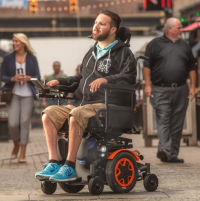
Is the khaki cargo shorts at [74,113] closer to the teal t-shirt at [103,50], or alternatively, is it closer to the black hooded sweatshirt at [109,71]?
the black hooded sweatshirt at [109,71]

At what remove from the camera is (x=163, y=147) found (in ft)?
25.3

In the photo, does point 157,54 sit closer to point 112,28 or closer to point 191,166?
point 191,166

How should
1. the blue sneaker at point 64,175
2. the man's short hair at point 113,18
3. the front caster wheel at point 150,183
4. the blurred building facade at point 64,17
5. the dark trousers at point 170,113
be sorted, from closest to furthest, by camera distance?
1. the blue sneaker at point 64,175
2. the front caster wheel at point 150,183
3. the man's short hair at point 113,18
4. the dark trousers at point 170,113
5. the blurred building facade at point 64,17

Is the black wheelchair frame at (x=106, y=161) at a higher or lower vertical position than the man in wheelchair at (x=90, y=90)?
lower

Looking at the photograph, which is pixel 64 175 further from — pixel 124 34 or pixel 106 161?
pixel 124 34

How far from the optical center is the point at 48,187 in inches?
197

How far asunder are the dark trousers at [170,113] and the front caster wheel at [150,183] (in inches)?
102

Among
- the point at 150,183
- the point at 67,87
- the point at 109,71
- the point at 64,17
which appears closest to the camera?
the point at 150,183

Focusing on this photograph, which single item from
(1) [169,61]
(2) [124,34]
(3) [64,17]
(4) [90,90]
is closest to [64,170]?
(4) [90,90]

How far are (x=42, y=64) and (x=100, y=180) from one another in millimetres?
15680

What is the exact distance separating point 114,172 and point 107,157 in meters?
0.17

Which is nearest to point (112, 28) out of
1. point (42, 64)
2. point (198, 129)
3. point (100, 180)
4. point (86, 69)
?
point (86, 69)

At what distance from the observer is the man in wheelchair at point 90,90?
15.8 feet

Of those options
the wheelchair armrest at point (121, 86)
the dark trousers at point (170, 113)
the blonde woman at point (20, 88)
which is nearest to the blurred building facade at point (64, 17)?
the blonde woman at point (20, 88)
